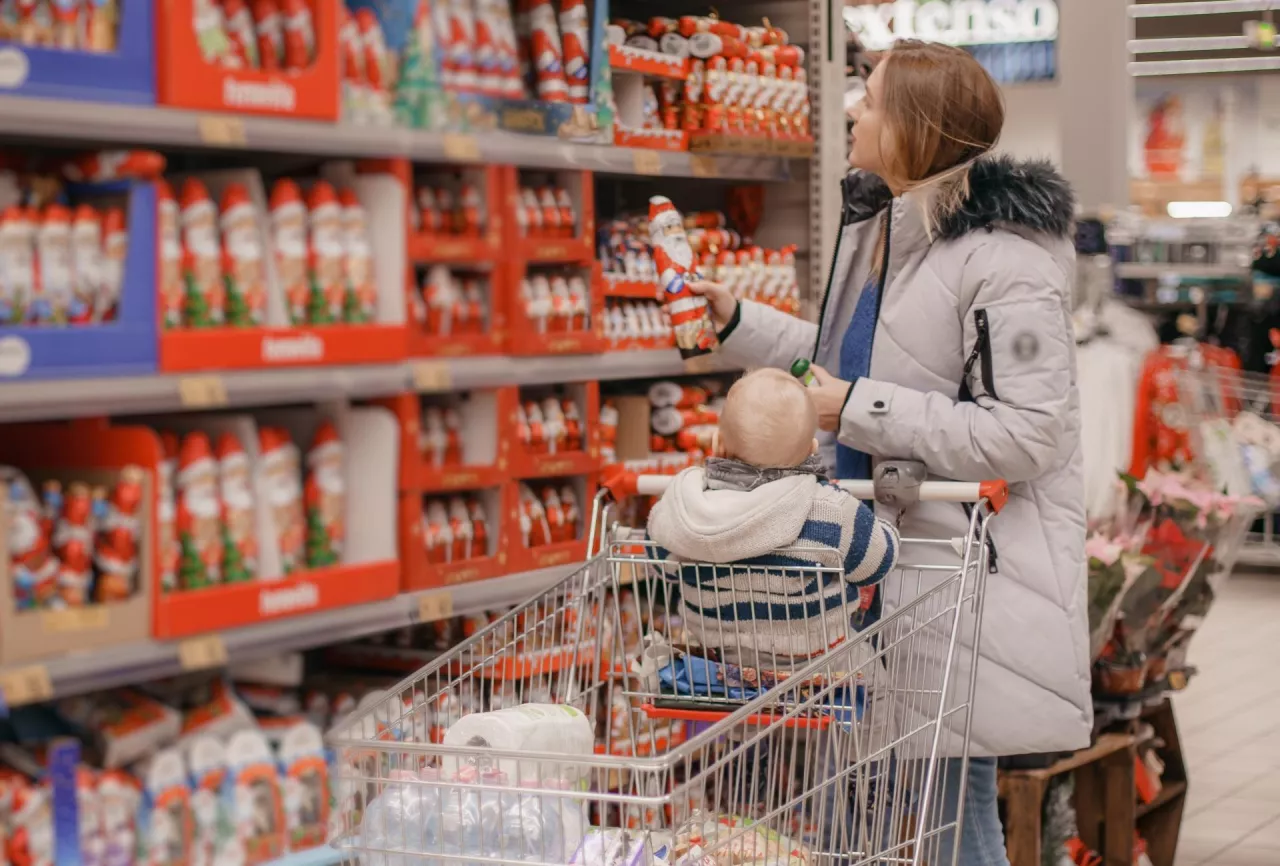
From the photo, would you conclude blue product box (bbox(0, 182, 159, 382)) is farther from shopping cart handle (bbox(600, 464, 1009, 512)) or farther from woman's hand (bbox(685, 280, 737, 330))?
woman's hand (bbox(685, 280, 737, 330))

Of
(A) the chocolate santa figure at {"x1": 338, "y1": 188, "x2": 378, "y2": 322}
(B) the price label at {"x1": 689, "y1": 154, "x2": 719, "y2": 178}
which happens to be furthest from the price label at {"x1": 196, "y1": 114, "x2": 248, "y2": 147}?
(B) the price label at {"x1": 689, "y1": 154, "x2": 719, "y2": 178}

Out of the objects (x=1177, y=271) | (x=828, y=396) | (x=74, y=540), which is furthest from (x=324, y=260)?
(x=1177, y=271)

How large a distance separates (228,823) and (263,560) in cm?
48

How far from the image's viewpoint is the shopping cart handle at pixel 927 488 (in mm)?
2154

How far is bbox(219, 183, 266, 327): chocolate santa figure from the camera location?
8.93 feet

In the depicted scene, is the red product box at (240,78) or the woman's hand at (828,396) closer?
the woman's hand at (828,396)

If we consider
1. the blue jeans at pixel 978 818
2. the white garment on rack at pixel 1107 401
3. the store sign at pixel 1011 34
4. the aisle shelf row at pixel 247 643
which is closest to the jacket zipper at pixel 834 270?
the aisle shelf row at pixel 247 643

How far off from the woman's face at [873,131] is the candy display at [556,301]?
3.19 feet

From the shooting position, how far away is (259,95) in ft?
8.70

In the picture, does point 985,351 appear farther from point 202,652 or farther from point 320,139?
point 202,652

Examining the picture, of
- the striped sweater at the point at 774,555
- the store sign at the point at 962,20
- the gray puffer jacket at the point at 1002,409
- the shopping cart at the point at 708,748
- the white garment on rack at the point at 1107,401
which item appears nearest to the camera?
the shopping cart at the point at 708,748

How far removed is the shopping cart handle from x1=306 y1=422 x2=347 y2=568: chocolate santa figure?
2.48 ft

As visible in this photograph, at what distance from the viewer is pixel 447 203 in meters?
3.20

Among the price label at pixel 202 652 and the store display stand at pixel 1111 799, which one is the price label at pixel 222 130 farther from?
the store display stand at pixel 1111 799
